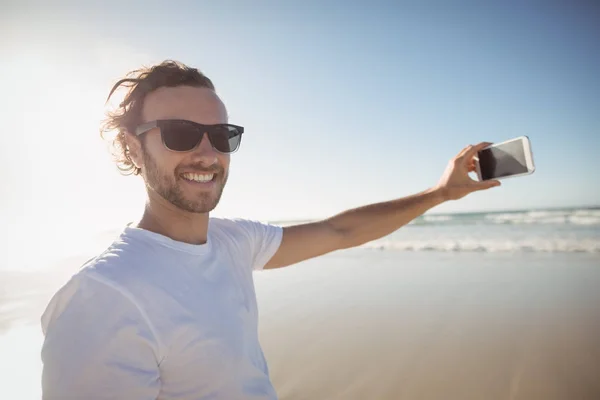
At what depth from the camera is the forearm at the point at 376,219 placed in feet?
8.51

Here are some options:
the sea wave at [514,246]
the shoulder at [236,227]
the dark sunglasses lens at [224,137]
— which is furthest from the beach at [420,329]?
the dark sunglasses lens at [224,137]

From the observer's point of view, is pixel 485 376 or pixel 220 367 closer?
pixel 220 367

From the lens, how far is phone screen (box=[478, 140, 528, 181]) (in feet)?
6.83

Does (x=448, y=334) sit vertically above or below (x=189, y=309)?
below

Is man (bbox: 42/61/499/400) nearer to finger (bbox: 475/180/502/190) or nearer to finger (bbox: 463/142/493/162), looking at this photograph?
finger (bbox: 475/180/502/190)

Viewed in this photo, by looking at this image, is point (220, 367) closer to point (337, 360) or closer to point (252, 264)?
point (252, 264)

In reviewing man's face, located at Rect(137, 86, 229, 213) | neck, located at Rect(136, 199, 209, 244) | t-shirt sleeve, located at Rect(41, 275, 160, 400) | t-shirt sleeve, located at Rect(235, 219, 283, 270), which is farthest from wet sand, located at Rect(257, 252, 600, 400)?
t-shirt sleeve, located at Rect(41, 275, 160, 400)

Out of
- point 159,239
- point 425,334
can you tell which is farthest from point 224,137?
point 425,334

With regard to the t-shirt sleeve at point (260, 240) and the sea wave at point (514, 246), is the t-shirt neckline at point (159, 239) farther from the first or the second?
the sea wave at point (514, 246)

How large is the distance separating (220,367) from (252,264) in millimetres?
816

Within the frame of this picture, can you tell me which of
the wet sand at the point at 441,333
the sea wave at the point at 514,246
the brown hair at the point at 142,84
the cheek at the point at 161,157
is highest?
the brown hair at the point at 142,84

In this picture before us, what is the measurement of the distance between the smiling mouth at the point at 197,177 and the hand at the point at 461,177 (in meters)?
1.67

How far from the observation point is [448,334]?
5355 mm

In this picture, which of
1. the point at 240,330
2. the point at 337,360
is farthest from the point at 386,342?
the point at 240,330
